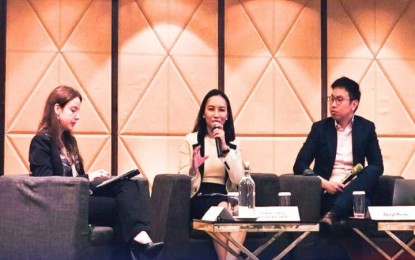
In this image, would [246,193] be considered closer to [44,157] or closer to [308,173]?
[308,173]

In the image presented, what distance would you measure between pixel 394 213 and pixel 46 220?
172 centimetres

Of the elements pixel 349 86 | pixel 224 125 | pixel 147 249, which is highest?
pixel 349 86

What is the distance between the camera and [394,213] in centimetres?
413

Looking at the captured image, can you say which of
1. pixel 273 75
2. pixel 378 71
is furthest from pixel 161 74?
pixel 378 71

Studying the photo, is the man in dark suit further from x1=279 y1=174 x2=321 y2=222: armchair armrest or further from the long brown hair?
the long brown hair

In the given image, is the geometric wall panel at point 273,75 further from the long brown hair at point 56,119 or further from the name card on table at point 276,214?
the name card on table at point 276,214

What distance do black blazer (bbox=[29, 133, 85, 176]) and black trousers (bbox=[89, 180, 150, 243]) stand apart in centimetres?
24

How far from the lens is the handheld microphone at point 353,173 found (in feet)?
15.8

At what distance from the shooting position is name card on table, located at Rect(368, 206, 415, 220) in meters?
4.12

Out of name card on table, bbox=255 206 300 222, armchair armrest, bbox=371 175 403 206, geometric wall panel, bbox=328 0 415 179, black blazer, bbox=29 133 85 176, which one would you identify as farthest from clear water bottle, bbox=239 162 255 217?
geometric wall panel, bbox=328 0 415 179

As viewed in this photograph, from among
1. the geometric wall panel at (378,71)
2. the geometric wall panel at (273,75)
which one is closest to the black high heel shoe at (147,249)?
the geometric wall panel at (273,75)

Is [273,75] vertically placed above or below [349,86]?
above

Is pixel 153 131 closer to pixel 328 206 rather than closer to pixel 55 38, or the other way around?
pixel 55 38

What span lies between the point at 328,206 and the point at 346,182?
182 millimetres
